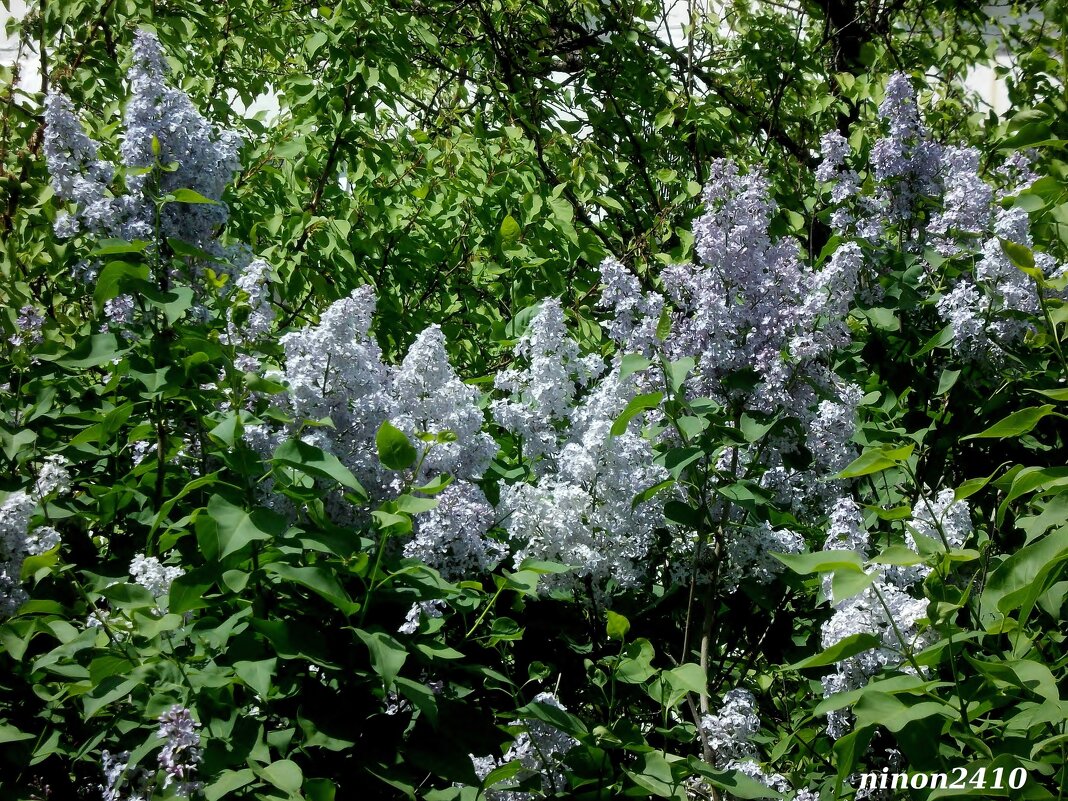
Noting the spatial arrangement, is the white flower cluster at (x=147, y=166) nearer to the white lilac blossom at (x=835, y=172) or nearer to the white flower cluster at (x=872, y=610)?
the white flower cluster at (x=872, y=610)

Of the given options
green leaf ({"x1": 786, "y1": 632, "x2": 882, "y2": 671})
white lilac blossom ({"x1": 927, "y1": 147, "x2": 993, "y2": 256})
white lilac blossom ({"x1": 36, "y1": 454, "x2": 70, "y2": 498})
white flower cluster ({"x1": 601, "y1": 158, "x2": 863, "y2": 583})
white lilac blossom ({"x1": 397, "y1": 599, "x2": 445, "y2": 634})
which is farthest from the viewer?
white lilac blossom ({"x1": 927, "y1": 147, "x2": 993, "y2": 256})

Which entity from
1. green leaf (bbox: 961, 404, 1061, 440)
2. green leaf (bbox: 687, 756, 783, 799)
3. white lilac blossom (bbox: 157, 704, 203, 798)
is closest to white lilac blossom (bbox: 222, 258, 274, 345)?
white lilac blossom (bbox: 157, 704, 203, 798)

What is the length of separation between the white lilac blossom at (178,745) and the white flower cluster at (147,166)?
964mm

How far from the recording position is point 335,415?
1.98 meters

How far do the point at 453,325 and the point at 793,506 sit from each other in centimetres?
183

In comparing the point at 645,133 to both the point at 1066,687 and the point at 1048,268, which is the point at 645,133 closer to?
the point at 1048,268

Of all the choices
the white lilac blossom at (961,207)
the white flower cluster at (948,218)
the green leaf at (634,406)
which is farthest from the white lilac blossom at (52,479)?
the white lilac blossom at (961,207)

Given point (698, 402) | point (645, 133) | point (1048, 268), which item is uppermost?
point (645, 133)

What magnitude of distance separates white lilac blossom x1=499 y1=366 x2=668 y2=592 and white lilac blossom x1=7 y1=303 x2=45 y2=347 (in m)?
→ 1.11

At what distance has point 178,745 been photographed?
1562 mm

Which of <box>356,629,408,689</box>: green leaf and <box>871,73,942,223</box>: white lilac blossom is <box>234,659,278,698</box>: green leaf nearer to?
<box>356,629,408,689</box>: green leaf

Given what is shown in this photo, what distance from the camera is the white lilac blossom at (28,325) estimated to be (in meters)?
2.38

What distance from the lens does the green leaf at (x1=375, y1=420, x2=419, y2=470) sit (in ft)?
5.66

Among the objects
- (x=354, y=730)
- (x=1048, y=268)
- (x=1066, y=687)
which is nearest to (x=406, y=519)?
(x=354, y=730)
